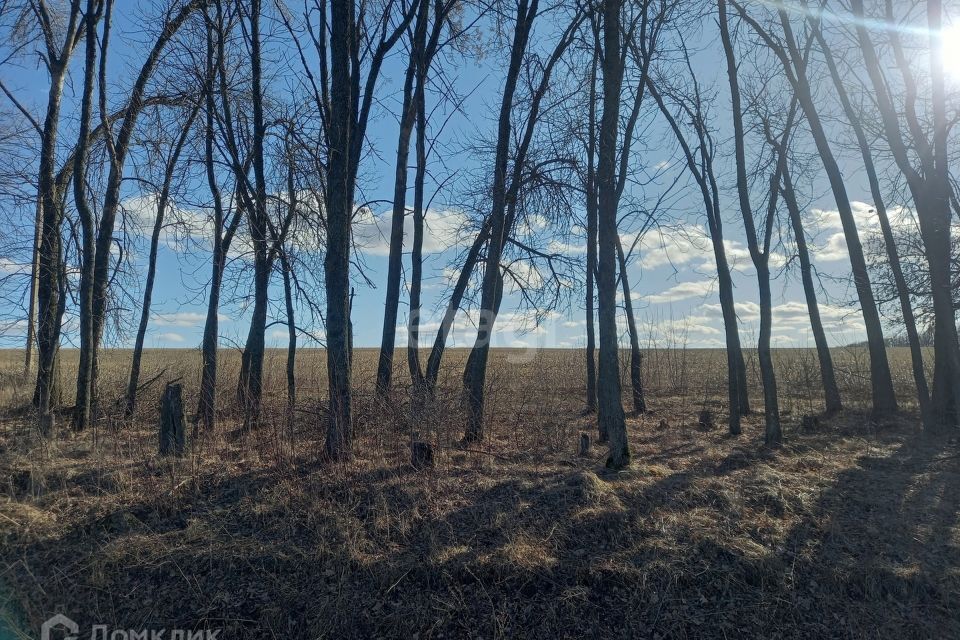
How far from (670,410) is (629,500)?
8049 millimetres

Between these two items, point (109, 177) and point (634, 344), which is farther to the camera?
point (634, 344)

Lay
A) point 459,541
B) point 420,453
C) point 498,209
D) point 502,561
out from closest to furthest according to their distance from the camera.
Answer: point 502,561
point 459,541
point 420,453
point 498,209

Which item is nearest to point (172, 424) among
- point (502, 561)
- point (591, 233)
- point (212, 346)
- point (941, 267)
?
point (212, 346)

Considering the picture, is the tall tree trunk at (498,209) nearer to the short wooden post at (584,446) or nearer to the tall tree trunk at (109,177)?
the short wooden post at (584,446)

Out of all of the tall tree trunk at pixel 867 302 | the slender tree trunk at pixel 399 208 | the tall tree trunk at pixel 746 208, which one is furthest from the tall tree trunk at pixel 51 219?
the tall tree trunk at pixel 867 302

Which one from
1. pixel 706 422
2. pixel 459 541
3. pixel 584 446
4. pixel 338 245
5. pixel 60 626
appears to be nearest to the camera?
pixel 60 626

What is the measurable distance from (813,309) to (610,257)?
9.14 meters

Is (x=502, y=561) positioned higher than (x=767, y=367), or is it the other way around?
(x=767, y=367)

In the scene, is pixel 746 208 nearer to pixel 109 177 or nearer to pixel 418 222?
pixel 418 222

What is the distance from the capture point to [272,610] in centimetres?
439

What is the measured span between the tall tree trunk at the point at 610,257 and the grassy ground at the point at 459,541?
0.54m

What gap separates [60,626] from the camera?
14.2 feet

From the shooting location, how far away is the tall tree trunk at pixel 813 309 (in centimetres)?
1262

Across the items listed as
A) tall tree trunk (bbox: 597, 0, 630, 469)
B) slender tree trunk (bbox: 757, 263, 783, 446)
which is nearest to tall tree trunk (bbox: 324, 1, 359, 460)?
tall tree trunk (bbox: 597, 0, 630, 469)
